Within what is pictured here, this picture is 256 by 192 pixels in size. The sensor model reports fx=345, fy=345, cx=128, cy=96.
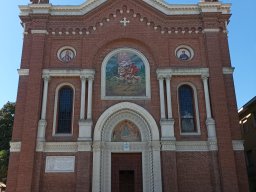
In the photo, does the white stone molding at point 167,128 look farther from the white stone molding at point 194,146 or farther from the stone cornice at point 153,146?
the white stone molding at point 194,146

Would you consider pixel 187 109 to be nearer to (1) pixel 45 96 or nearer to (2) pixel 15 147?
(1) pixel 45 96

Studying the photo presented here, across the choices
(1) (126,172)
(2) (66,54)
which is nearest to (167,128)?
(1) (126,172)

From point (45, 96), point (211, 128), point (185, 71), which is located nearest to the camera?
point (211, 128)

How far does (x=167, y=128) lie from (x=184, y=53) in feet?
17.1

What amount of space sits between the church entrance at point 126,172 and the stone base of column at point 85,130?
5.85 feet

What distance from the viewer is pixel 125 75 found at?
2136 centimetres

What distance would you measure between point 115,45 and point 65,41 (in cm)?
320

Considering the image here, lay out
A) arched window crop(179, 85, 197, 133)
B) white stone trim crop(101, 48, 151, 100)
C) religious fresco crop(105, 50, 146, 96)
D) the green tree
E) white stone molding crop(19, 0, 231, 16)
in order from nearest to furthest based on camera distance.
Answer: arched window crop(179, 85, 197, 133) < white stone trim crop(101, 48, 151, 100) < religious fresco crop(105, 50, 146, 96) < white stone molding crop(19, 0, 231, 16) < the green tree

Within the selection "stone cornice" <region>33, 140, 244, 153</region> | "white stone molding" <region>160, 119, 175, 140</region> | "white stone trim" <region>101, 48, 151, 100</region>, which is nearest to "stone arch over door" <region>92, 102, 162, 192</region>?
"stone cornice" <region>33, 140, 244, 153</region>

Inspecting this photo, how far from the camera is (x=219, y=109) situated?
65.8ft

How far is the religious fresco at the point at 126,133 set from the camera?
2035 cm

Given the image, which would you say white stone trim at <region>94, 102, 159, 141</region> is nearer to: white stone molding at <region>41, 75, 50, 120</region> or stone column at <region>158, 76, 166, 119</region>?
stone column at <region>158, 76, 166, 119</region>

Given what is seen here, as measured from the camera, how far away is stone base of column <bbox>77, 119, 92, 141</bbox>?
19578 millimetres

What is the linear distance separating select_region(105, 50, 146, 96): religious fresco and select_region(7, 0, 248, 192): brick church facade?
6 centimetres
